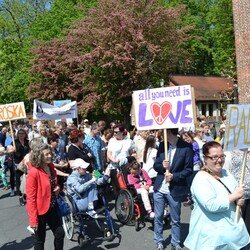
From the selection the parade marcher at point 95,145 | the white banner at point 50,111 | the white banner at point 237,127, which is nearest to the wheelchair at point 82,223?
the parade marcher at point 95,145

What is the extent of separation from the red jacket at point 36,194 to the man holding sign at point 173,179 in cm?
162

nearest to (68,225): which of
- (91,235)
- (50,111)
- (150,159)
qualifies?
(91,235)

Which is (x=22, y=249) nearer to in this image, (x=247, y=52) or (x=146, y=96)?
(x=146, y=96)

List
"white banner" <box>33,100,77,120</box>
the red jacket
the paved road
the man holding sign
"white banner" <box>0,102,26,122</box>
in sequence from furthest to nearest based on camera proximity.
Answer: "white banner" <box>33,100,77,120</box> < "white banner" <box>0,102,26,122</box> < the paved road < the man holding sign < the red jacket

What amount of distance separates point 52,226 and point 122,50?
1819 cm

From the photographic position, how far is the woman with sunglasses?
10.8ft

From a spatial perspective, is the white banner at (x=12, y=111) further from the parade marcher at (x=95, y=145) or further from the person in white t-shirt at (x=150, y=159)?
the person in white t-shirt at (x=150, y=159)

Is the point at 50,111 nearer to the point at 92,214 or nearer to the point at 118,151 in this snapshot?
the point at 118,151

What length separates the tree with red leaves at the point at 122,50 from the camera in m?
22.1

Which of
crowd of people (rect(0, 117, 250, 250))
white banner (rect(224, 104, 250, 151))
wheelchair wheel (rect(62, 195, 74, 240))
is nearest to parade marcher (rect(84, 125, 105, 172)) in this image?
crowd of people (rect(0, 117, 250, 250))

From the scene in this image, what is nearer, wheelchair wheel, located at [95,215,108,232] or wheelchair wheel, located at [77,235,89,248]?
wheelchair wheel, located at [77,235,89,248]

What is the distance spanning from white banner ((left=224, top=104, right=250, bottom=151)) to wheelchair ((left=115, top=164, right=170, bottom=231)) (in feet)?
10.3

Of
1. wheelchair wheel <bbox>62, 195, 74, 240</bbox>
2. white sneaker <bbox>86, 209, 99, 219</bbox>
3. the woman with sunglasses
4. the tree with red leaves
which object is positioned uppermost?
the tree with red leaves

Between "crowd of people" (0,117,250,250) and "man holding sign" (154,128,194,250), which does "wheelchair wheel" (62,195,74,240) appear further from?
"man holding sign" (154,128,194,250)
